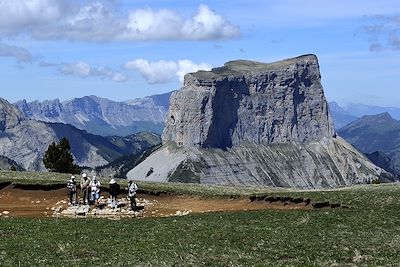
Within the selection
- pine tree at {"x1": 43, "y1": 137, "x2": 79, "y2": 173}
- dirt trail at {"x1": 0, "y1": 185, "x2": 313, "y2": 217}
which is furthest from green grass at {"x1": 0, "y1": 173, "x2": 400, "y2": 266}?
pine tree at {"x1": 43, "y1": 137, "x2": 79, "y2": 173}

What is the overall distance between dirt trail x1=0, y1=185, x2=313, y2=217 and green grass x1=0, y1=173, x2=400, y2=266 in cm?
972

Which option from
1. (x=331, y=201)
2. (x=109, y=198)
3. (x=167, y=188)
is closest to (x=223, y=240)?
(x=331, y=201)

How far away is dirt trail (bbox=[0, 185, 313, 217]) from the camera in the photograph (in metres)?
58.9

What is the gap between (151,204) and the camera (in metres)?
65.1

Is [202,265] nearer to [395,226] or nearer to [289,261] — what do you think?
[289,261]

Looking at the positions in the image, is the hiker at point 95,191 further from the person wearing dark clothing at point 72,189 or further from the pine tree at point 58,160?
the pine tree at point 58,160

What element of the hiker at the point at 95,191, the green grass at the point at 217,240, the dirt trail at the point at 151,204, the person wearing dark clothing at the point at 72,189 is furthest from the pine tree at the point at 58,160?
the green grass at the point at 217,240

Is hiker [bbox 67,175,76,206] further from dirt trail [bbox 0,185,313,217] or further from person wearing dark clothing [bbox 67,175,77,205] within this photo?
dirt trail [bbox 0,185,313,217]

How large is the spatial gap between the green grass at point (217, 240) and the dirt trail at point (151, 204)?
9.72m

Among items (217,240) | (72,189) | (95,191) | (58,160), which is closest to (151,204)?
(95,191)

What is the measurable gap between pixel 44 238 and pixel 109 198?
26.3 m

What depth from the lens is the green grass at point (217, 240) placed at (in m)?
32.2

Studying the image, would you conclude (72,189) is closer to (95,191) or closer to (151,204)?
(95,191)

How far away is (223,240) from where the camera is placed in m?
37.6
